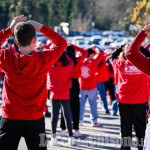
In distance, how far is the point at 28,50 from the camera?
3062mm

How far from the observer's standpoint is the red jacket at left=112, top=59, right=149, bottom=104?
4641 millimetres

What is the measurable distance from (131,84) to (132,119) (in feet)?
2.03

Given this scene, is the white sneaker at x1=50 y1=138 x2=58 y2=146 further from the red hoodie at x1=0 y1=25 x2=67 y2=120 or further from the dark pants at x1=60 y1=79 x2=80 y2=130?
the red hoodie at x1=0 y1=25 x2=67 y2=120

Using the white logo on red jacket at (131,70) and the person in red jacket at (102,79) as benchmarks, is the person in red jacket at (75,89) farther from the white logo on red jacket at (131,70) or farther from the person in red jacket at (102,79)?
the person in red jacket at (102,79)

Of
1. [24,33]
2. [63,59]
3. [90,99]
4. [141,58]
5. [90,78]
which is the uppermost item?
[24,33]

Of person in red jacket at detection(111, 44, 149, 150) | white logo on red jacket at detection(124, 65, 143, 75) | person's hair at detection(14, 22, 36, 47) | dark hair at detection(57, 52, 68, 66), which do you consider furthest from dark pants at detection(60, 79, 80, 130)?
person's hair at detection(14, 22, 36, 47)

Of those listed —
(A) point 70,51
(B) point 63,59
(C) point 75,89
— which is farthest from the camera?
(C) point 75,89

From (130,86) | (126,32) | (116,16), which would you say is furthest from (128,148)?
(116,16)

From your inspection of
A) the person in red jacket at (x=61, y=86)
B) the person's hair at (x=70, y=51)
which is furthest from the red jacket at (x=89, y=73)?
the person in red jacket at (x=61, y=86)

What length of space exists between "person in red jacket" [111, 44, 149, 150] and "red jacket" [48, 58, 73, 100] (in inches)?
43.4

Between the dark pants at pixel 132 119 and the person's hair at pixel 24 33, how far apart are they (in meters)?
2.36

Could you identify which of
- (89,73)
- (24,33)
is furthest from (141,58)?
(89,73)

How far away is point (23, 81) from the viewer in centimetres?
302

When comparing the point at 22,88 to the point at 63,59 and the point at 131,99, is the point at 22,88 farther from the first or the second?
the point at 63,59
